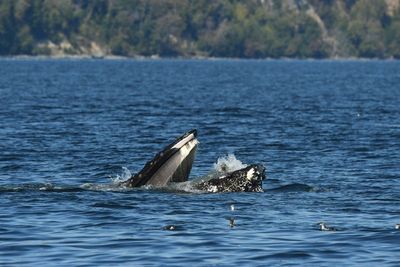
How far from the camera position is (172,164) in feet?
90.0

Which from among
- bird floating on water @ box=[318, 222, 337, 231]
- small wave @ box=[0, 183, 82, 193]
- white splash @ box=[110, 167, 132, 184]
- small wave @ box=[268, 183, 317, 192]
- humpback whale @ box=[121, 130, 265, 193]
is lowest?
white splash @ box=[110, 167, 132, 184]

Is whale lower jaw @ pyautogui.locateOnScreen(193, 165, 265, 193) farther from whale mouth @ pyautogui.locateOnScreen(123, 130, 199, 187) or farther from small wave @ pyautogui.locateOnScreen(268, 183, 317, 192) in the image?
small wave @ pyautogui.locateOnScreen(268, 183, 317, 192)

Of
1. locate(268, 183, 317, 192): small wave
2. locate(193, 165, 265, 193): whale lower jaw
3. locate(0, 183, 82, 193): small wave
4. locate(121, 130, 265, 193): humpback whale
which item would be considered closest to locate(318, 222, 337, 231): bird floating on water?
locate(121, 130, 265, 193): humpback whale

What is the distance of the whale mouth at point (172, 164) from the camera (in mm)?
26922

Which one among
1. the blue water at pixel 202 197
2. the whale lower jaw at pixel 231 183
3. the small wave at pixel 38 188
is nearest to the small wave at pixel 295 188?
the blue water at pixel 202 197

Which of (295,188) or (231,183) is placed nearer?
(231,183)

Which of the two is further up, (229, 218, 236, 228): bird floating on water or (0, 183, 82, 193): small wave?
(229, 218, 236, 228): bird floating on water

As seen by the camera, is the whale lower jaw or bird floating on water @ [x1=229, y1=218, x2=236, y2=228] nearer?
bird floating on water @ [x1=229, y1=218, x2=236, y2=228]

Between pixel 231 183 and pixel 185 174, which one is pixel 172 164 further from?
pixel 231 183

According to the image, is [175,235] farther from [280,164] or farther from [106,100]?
[106,100]

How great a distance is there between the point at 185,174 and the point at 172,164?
58 centimetres

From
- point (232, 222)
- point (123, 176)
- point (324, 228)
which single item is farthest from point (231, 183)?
point (123, 176)

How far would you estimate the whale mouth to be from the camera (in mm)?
26922

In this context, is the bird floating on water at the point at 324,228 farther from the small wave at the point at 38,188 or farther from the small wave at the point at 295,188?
the small wave at the point at 38,188
